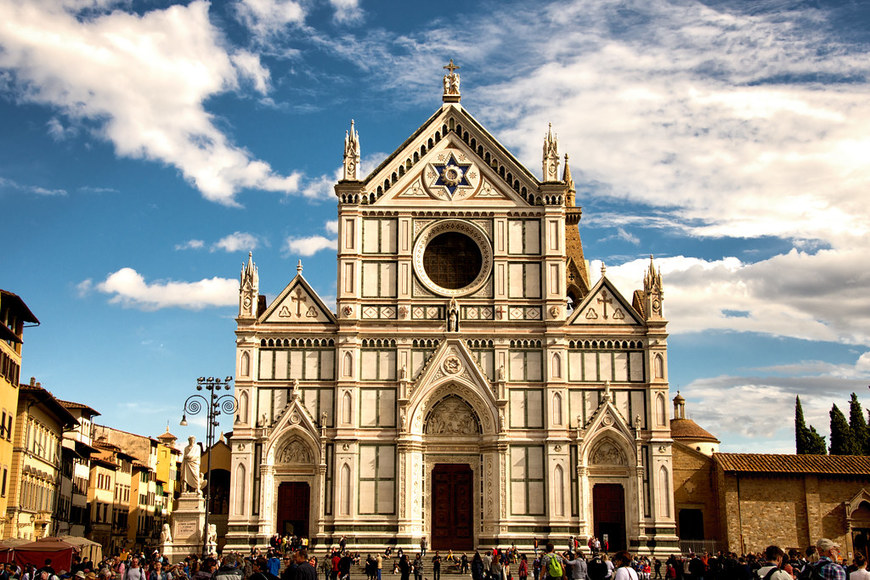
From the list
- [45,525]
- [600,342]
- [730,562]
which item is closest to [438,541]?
[600,342]

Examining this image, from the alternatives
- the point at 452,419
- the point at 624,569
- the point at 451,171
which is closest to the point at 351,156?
the point at 451,171

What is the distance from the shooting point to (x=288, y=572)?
1474cm

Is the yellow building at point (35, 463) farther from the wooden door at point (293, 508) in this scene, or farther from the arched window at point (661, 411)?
the arched window at point (661, 411)

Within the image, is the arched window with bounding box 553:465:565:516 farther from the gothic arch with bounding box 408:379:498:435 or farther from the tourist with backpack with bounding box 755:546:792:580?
the tourist with backpack with bounding box 755:546:792:580

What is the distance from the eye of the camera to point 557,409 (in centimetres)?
4122

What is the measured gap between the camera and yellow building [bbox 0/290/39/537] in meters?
37.0

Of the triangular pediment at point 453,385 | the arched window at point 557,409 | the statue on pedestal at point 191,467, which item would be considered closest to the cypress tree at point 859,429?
the arched window at point 557,409

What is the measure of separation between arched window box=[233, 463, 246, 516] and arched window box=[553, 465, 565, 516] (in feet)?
Result: 42.2

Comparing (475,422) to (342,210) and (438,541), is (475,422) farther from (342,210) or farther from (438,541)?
(342,210)

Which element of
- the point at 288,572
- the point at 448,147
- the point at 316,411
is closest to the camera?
the point at 288,572

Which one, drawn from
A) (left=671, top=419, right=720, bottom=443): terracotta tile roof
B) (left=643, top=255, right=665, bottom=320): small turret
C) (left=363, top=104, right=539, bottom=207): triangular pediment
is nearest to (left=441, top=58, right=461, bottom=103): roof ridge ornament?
(left=363, top=104, right=539, bottom=207): triangular pediment

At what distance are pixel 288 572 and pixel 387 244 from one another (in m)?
28.9

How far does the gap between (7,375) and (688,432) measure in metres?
37.5

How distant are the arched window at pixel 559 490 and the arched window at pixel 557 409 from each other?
6.41ft
